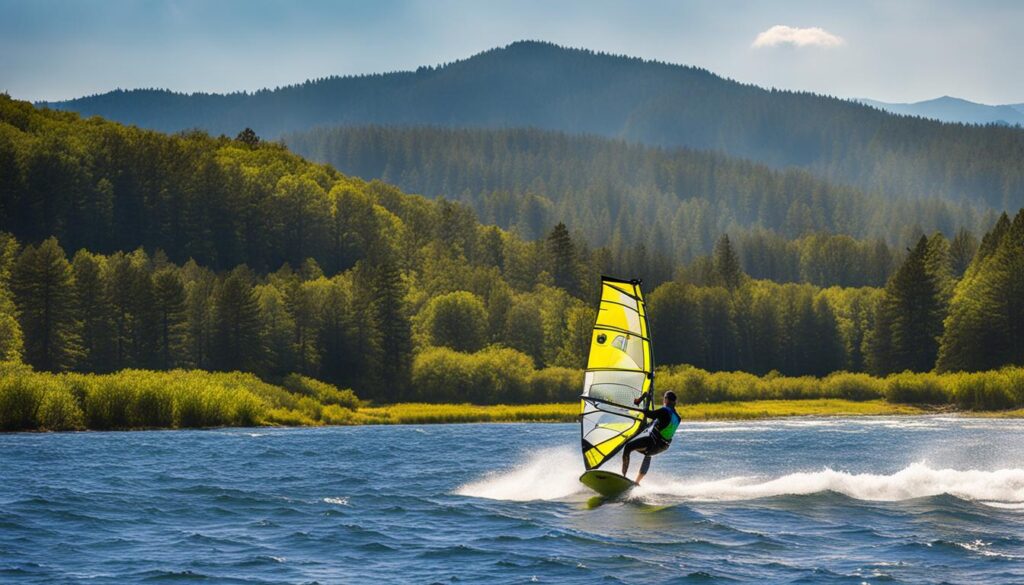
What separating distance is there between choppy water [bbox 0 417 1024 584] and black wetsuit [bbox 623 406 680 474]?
1426 millimetres

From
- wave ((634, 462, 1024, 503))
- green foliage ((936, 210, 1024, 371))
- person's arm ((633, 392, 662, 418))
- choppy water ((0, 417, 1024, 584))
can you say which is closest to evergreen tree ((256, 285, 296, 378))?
choppy water ((0, 417, 1024, 584))

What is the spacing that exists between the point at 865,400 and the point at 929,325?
49.6 feet

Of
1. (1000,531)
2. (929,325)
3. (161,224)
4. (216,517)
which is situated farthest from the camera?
(161,224)

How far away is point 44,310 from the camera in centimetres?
9450

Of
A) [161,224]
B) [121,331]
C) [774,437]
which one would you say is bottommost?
[774,437]

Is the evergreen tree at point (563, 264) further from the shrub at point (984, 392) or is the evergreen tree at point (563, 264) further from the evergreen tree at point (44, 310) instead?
the evergreen tree at point (44, 310)

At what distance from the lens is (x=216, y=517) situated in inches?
1264

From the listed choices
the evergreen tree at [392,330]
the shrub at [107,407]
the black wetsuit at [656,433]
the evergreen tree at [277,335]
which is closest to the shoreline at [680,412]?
the evergreen tree at [392,330]

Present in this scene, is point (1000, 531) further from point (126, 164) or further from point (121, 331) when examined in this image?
point (126, 164)

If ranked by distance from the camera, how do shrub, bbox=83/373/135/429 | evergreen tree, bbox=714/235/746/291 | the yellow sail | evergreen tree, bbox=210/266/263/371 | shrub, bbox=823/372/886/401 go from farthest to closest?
1. evergreen tree, bbox=714/235/746/291
2. shrub, bbox=823/372/886/401
3. evergreen tree, bbox=210/266/263/371
4. shrub, bbox=83/373/135/429
5. the yellow sail

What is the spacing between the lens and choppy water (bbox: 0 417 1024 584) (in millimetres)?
24922

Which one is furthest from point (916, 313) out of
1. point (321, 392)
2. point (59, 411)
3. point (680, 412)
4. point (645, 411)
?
point (645, 411)

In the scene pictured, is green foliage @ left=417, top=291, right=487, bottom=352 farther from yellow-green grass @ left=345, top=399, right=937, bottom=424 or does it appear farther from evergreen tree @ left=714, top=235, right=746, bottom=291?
evergreen tree @ left=714, top=235, right=746, bottom=291

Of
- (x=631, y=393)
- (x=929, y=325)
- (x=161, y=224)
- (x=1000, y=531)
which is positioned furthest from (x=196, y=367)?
(x=1000, y=531)
